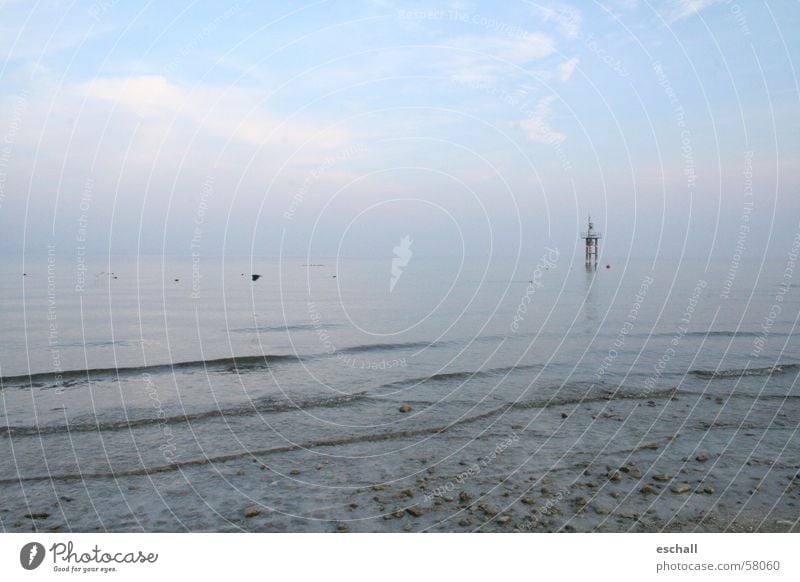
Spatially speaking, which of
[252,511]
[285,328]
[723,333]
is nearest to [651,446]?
[252,511]

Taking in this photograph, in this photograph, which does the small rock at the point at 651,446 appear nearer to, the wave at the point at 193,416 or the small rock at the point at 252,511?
the small rock at the point at 252,511

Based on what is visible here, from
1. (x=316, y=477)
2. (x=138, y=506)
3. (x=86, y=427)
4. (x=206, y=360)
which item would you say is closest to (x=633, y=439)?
(x=316, y=477)

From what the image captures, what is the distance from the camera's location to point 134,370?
24438 mm

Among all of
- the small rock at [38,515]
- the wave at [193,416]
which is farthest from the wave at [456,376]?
the small rock at [38,515]

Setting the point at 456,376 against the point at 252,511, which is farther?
the point at 456,376

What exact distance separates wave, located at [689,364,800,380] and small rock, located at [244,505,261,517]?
751 inches

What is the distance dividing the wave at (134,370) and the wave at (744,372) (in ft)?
58.0

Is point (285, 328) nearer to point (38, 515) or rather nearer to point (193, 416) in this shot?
point (193, 416)

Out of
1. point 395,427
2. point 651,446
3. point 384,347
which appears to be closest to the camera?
point 651,446

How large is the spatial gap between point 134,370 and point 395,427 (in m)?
13.9

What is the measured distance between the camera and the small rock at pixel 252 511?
1009 cm

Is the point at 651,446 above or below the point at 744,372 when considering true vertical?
below

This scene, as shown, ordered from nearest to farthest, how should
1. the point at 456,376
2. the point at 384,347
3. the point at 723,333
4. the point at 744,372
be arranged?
the point at 456,376 → the point at 744,372 → the point at 384,347 → the point at 723,333

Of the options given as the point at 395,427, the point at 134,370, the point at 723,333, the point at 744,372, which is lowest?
the point at 395,427
